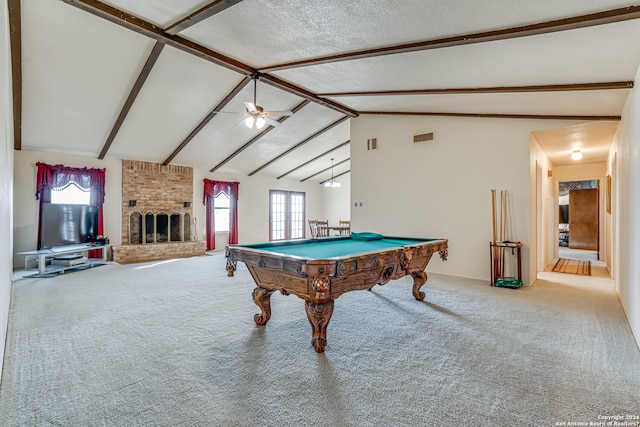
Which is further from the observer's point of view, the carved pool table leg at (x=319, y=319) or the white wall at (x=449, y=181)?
the white wall at (x=449, y=181)

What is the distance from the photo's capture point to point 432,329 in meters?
3.07

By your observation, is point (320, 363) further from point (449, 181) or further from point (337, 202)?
point (337, 202)

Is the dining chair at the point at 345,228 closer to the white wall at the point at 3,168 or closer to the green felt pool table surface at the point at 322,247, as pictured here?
the green felt pool table surface at the point at 322,247

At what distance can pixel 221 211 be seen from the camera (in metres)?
9.66

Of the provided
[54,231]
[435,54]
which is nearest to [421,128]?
[435,54]

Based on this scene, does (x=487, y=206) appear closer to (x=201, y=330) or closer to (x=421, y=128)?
(x=421, y=128)

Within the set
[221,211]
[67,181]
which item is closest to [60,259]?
[67,181]

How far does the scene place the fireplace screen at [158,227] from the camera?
7.85 m

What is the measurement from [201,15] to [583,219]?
11.7 metres

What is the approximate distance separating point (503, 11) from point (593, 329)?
309 centimetres

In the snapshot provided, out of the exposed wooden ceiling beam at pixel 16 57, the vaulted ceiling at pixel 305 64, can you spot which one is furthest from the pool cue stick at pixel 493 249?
the exposed wooden ceiling beam at pixel 16 57

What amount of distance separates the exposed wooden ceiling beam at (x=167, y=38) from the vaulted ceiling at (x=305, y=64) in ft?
0.05

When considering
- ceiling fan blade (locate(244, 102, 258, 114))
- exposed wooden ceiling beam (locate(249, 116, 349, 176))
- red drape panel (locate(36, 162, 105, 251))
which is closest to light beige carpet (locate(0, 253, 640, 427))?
ceiling fan blade (locate(244, 102, 258, 114))

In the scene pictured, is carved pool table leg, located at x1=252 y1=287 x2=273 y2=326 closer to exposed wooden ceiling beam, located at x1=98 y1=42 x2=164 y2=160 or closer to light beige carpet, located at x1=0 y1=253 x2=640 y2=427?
light beige carpet, located at x1=0 y1=253 x2=640 y2=427
